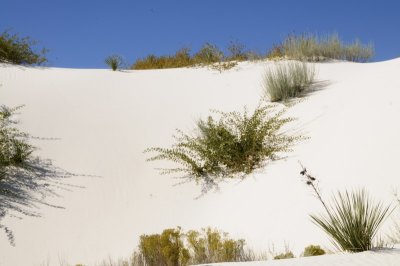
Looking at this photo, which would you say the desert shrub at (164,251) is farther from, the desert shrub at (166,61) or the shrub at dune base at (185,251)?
the desert shrub at (166,61)

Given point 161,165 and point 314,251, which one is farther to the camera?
point 161,165

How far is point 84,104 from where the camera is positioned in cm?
791

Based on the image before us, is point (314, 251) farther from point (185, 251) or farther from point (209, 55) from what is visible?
point (209, 55)

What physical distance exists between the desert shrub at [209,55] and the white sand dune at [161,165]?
341cm

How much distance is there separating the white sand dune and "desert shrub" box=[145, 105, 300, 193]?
0.23 metres

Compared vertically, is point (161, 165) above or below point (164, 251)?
above

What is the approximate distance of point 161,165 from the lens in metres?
6.22

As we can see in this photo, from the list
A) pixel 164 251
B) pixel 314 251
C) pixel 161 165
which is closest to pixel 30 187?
pixel 161 165

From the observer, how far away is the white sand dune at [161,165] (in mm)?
4266

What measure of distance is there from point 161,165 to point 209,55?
259 inches

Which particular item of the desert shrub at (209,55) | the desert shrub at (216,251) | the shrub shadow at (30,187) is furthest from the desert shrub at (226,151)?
the desert shrub at (209,55)

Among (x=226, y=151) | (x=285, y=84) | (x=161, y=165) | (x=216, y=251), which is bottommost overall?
(x=216, y=251)

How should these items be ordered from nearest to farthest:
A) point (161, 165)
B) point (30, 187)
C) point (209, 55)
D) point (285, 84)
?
point (30, 187) → point (161, 165) → point (285, 84) → point (209, 55)

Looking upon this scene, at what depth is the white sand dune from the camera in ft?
14.0
